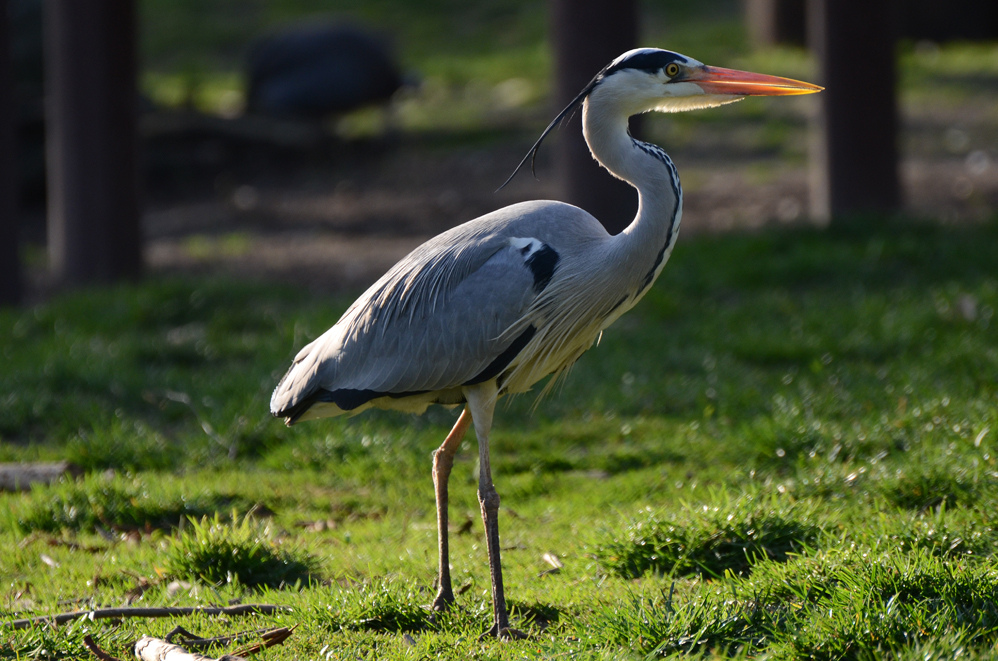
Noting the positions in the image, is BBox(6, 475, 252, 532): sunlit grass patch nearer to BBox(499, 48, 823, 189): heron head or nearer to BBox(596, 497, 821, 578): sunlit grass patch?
BBox(596, 497, 821, 578): sunlit grass patch

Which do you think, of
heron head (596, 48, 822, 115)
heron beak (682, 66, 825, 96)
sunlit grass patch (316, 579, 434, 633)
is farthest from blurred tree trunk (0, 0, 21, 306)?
heron beak (682, 66, 825, 96)

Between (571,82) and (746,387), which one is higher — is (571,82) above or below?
above

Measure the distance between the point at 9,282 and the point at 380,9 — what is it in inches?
588

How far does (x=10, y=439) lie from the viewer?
592 cm

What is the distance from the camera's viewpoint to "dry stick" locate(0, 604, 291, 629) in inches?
139

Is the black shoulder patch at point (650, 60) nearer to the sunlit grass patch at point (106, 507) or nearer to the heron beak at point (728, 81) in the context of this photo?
the heron beak at point (728, 81)

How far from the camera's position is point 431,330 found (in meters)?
3.89

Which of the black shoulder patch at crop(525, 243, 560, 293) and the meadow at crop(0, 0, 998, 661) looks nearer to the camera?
the meadow at crop(0, 0, 998, 661)

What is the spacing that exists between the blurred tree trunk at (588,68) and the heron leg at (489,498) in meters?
3.98

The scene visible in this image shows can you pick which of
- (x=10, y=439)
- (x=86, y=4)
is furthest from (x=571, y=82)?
(x=10, y=439)

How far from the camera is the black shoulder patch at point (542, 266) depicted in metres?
3.76

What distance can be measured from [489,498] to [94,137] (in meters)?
5.86

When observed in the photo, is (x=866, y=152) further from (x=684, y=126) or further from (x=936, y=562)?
(x=936, y=562)

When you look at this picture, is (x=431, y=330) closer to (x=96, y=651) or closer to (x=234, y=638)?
(x=234, y=638)
